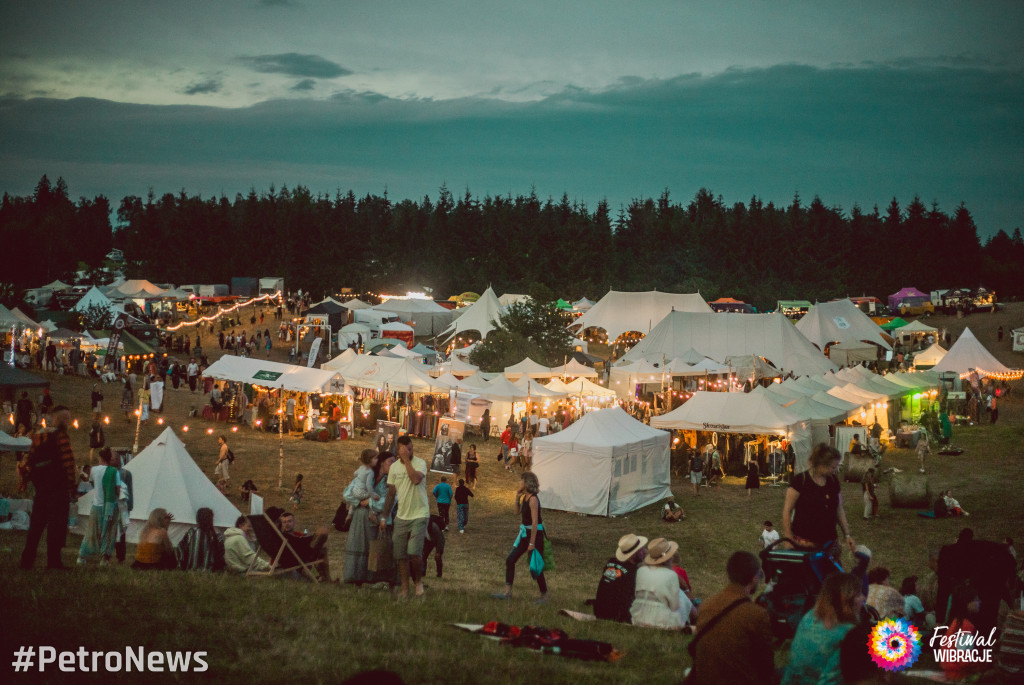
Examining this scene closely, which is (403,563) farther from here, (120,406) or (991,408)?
(991,408)

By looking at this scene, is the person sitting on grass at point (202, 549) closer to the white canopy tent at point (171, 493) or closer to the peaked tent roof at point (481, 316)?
the white canopy tent at point (171, 493)

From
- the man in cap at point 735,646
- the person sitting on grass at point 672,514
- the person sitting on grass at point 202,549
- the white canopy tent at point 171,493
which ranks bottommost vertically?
the person sitting on grass at point 672,514

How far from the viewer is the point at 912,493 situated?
16.0 meters

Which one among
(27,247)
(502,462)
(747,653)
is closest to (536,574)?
(747,653)

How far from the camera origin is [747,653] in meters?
3.57

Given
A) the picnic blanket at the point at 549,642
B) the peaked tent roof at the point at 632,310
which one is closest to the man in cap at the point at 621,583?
the picnic blanket at the point at 549,642

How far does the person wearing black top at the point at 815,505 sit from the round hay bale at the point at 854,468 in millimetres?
15213

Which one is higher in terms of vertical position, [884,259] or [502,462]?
[884,259]

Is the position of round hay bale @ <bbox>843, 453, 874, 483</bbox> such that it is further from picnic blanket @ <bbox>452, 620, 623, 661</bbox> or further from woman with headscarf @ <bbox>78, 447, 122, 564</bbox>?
woman with headscarf @ <bbox>78, 447, 122, 564</bbox>

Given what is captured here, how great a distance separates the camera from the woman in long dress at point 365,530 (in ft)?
23.8

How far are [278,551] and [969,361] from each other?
109 ft

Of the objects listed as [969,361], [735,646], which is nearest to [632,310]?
[969,361]

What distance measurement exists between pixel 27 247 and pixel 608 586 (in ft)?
180

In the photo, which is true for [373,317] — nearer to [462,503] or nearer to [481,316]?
[481,316]
